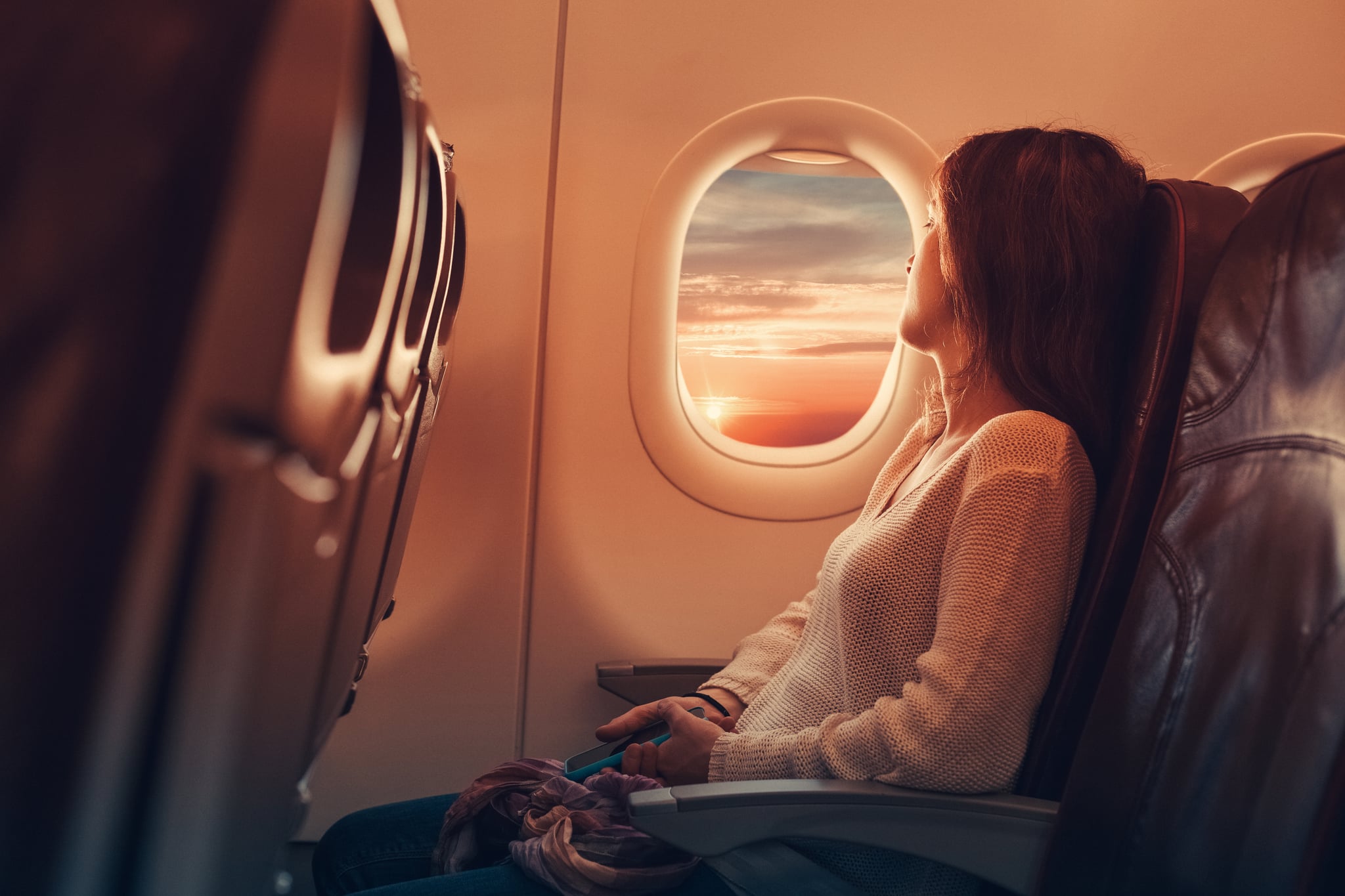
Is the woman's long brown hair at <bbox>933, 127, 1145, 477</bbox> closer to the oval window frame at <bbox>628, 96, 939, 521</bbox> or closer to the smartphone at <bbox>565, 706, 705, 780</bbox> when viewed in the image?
the smartphone at <bbox>565, 706, 705, 780</bbox>

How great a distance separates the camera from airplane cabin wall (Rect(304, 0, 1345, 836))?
2.01 m

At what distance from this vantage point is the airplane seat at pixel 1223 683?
24.3 inches

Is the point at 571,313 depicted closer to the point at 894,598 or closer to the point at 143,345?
the point at 894,598

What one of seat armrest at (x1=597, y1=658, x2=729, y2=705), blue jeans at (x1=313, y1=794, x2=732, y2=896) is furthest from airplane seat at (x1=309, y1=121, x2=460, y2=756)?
seat armrest at (x1=597, y1=658, x2=729, y2=705)

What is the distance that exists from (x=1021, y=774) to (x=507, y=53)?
1.73 meters

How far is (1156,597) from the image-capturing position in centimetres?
81

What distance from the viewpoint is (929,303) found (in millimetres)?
1302

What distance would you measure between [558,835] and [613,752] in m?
0.47

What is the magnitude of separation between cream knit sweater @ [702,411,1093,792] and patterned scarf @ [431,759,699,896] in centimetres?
12

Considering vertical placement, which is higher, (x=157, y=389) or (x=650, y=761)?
(x=157, y=389)

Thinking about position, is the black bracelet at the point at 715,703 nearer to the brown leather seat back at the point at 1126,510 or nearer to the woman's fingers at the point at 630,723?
the woman's fingers at the point at 630,723

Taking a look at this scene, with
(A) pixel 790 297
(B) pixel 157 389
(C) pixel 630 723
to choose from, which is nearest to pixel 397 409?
(B) pixel 157 389

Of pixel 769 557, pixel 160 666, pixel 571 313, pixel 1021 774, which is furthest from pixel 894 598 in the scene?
pixel 571 313

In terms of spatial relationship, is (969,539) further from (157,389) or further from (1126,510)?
(157,389)
